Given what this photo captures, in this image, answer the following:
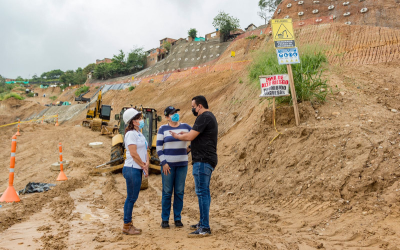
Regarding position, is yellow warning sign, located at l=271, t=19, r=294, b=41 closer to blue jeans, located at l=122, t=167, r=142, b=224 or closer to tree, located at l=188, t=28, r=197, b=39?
blue jeans, located at l=122, t=167, r=142, b=224

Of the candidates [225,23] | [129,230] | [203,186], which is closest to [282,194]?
[203,186]

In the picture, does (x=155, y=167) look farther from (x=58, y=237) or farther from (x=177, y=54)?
(x=177, y=54)

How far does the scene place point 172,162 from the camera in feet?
14.0

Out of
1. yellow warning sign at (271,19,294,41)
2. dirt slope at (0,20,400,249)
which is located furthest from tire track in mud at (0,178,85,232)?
yellow warning sign at (271,19,294,41)

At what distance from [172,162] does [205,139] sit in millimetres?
667

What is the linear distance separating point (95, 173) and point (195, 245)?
6735 millimetres

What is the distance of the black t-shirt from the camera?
398cm

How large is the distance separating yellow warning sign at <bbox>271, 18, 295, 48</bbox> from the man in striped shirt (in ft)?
12.8

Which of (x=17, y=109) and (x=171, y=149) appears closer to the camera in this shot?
(x=171, y=149)

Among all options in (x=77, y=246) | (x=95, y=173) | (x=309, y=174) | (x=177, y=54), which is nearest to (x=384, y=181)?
(x=309, y=174)

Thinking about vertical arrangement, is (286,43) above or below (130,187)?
above

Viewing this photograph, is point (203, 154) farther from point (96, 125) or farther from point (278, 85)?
point (96, 125)

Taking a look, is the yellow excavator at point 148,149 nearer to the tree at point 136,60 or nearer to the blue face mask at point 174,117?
the blue face mask at point 174,117

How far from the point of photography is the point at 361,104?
7.17m
